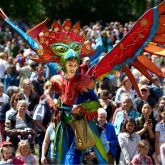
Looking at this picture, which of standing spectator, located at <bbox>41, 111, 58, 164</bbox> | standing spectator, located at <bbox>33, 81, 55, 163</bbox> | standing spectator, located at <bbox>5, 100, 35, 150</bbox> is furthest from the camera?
standing spectator, located at <bbox>33, 81, 55, 163</bbox>

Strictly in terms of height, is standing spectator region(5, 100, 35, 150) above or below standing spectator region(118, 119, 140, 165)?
above

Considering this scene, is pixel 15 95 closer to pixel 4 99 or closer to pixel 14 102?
pixel 14 102

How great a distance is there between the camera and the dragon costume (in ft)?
36.1

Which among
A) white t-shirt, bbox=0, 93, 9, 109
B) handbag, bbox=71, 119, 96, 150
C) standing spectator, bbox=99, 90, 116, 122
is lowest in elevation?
handbag, bbox=71, 119, 96, 150

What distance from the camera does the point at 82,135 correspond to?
437 inches

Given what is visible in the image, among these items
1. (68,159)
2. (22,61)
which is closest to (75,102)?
(68,159)

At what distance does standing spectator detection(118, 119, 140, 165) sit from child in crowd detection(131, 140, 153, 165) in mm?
402

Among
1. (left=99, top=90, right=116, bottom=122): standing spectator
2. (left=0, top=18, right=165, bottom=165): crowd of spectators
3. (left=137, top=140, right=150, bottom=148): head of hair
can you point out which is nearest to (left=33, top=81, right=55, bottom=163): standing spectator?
(left=0, top=18, right=165, bottom=165): crowd of spectators

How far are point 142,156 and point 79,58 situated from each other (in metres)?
1.63

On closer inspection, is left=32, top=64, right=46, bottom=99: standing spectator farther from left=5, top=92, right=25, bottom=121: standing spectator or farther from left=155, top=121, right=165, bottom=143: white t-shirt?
left=155, top=121, right=165, bottom=143: white t-shirt

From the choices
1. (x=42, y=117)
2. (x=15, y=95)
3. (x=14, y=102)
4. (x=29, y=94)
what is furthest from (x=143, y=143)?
(x=29, y=94)

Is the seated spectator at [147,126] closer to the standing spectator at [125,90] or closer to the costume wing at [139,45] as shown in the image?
the costume wing at [139,45]

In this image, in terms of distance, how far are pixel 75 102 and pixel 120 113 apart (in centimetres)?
185

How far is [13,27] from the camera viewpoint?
38.6 ft
